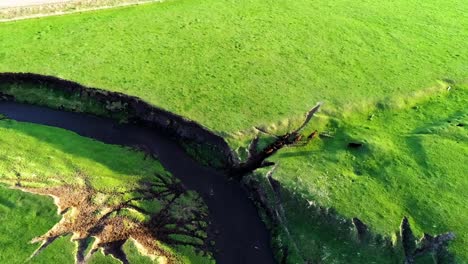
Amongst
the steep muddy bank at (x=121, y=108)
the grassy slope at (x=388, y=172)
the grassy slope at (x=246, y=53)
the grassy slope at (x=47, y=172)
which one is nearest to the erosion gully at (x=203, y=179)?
the steep muddy bank at (x=121, y=108)

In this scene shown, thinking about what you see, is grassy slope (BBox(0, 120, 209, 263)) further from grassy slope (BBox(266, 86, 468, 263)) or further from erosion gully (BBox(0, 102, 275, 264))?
grassy slope (BBox(266, 86, 468, 263))

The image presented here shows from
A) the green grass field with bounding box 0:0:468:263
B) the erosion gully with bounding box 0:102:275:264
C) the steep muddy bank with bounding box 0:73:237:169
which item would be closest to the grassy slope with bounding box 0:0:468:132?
the green grass field with bounding box 0:0:468:263

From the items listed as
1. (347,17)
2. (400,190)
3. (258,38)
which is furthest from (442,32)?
(400,190)

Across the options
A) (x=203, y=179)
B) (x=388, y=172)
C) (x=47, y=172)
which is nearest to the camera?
(x=388, y=172)

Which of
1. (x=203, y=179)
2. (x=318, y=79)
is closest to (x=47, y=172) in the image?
(x=203, y=179)

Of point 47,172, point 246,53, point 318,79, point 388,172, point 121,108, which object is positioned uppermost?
point 246,53

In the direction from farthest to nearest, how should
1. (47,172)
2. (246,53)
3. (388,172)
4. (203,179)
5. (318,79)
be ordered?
1. (246,53)
2. (318,79)
3. (203,179)
4. (47,172)
5. (388,172)

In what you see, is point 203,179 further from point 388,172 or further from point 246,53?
point 246,53
